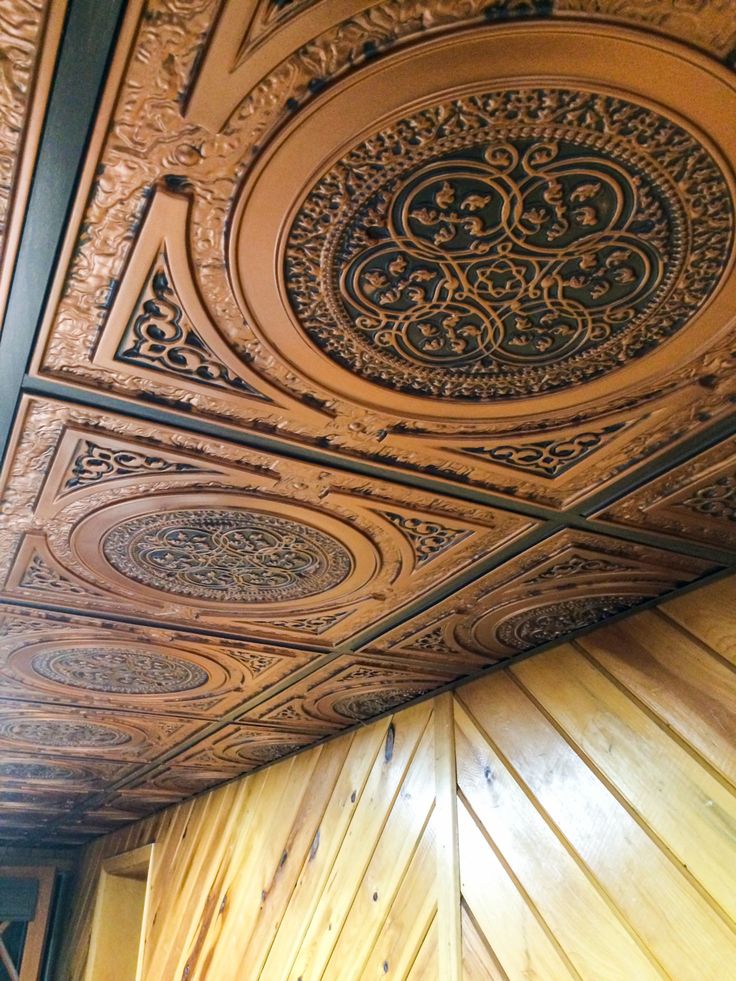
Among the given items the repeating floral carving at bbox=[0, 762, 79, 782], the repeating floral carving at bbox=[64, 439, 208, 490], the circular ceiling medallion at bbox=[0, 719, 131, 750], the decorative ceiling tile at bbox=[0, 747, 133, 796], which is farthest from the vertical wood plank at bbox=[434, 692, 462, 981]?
the repeating floral carving at bbox=[0, 762, 79, 782]

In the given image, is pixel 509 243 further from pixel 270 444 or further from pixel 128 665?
pixel 128 665

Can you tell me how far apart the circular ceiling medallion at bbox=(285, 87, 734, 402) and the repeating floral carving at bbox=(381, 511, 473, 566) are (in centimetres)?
45

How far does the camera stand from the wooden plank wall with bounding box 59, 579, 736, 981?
178 cm

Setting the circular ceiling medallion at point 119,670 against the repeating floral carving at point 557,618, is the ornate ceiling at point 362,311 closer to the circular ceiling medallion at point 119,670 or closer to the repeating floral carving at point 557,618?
the repeating floral carving at point 557,618

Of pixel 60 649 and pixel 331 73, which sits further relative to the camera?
pixel 60 649

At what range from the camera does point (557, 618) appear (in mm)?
2199

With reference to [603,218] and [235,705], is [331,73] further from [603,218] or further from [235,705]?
[235,705]

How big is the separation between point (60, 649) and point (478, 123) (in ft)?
6.57

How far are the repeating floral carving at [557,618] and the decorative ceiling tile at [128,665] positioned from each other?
2.14 ft

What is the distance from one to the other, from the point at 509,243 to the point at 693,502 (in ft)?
2.83

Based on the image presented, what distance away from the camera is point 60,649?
2.33 metres

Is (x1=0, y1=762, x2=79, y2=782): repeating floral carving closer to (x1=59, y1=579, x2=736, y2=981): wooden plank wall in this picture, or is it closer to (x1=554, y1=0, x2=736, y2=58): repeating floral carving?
(x1=59, y1=579, x2=736, y2=981): wooden plank wall

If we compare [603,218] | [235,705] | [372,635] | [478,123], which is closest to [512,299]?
[603,218]

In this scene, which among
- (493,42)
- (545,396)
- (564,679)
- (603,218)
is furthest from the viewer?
(564,679)
